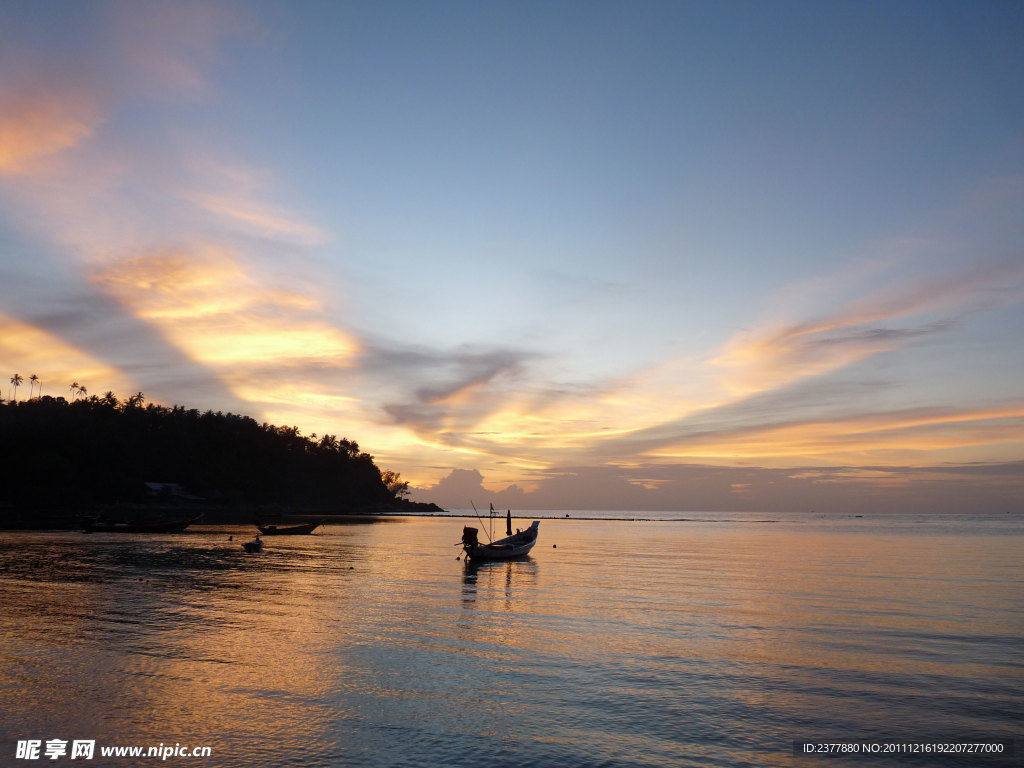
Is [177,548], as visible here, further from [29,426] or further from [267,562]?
[29,426]

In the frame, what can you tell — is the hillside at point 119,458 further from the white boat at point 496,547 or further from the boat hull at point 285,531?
the white boat at point 496,547

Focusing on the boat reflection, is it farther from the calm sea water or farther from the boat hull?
the boat hull

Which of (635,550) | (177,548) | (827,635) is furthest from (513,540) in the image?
(827,635)

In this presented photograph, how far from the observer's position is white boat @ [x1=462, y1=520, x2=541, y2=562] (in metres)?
53.9

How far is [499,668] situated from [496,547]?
1474 inches

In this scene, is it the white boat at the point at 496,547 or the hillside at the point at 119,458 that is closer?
the white boat at the point at 496,547

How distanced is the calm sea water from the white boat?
12.3m

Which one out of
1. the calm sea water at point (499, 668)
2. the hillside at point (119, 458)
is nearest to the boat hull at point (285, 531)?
the calm sea water at point (499, 668)

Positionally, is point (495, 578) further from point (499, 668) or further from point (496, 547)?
point (499, 668)

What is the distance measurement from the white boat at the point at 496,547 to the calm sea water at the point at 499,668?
40.5 ft

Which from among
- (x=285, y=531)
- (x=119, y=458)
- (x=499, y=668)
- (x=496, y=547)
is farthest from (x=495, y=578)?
(x=119, y=458)

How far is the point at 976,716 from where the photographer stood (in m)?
16.3

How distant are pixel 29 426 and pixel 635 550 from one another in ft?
440

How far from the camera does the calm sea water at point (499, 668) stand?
1403cm
